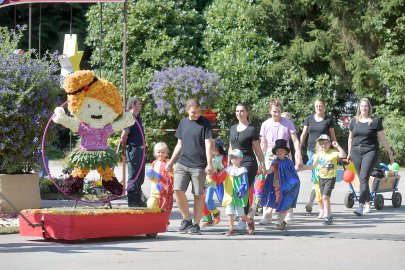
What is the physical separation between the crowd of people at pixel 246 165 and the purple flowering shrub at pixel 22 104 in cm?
127

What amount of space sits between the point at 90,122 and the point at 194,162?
4.77ft

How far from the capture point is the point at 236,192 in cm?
1288

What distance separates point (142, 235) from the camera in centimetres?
1279

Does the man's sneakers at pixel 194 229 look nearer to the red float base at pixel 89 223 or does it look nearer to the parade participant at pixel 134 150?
the red float base at pixel 89 223

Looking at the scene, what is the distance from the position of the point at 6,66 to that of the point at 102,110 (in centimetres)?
237

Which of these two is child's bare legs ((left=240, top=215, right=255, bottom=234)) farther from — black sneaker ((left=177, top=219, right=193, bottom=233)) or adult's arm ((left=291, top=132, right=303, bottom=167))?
adult's arm ((left=291, top=132, right=303, bottom=167))

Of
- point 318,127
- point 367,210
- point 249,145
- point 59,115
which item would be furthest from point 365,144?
point 59,115

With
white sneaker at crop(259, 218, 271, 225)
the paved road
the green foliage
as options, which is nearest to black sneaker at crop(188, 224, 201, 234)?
the paved road

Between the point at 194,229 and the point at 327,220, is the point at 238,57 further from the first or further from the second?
the point at 194,229

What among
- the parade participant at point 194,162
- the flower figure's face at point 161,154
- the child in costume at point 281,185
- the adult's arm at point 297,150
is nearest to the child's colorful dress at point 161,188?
the flower figure's face at point 161,154

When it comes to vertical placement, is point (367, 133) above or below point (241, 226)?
above

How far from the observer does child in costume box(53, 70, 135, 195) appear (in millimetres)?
12414

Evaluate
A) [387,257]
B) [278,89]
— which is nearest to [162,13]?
[278,89]

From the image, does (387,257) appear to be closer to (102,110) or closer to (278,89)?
(102,110)
